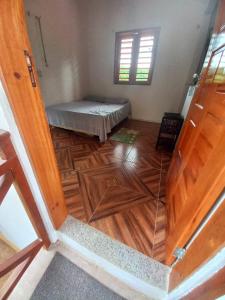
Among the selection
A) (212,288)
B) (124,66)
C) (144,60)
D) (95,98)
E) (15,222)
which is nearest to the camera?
(212,288)

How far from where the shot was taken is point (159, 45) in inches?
130

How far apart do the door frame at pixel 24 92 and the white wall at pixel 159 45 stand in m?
3.75

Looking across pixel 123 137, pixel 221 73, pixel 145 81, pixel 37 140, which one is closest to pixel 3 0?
pixel 37 140

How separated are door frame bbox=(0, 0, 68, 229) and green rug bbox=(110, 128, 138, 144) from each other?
6.73 ft

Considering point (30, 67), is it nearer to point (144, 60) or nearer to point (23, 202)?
point (23, 202)

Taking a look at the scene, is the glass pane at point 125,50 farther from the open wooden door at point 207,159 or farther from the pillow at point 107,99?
the open wooden door at point 207,159

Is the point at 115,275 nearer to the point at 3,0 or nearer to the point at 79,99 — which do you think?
the point at 3,0

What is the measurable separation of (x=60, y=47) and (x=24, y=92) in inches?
143

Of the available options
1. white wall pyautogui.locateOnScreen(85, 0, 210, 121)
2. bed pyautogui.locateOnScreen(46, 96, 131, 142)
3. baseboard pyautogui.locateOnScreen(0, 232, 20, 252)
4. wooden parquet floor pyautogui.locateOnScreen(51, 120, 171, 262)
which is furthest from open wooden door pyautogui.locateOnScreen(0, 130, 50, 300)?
white wall pyautogui.locateOnScreen(85, 0, 210, 121)

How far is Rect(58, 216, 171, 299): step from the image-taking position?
0.87 meters

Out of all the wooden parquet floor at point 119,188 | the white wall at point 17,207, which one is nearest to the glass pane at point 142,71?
the wooden parquet floor at point 119,188

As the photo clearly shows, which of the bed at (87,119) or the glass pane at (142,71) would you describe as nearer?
the bed at (87,119)

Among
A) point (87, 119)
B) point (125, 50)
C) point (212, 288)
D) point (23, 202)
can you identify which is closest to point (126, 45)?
point (125, 50)

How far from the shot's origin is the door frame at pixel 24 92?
0.49 metres
